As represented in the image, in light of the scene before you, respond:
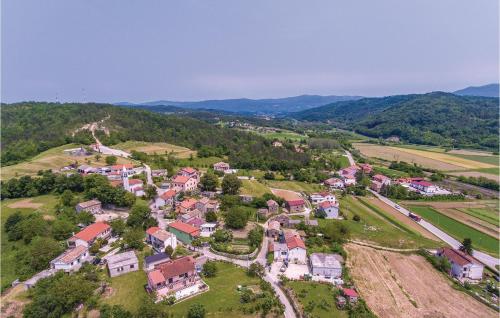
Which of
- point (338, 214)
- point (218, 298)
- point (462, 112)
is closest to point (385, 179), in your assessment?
point (338, 214)

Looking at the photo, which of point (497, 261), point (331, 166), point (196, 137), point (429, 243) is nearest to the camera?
point (497, 261)

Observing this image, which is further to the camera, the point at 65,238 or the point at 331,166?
the point at 331,166

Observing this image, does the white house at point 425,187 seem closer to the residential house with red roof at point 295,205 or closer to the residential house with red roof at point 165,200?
the residential house with red roof at point 295,205

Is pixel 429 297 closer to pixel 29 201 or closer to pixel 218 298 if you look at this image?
pixel 218 298

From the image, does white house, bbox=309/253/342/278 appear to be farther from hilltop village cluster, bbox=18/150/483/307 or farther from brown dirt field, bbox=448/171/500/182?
brown dirt field, bbox=448/171/500/182

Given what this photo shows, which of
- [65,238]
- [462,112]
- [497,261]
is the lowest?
[497,261]

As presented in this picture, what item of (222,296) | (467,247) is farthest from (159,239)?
(467,247)

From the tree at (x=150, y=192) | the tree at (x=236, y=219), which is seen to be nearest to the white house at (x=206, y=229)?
the tree at (x=236, y=219)

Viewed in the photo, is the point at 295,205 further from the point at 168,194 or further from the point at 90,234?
the point at 90,234
